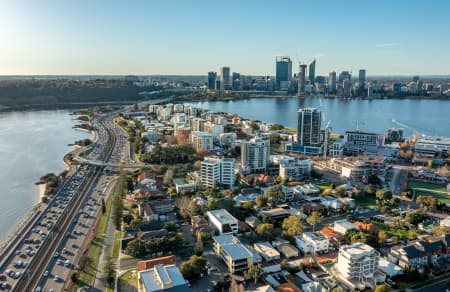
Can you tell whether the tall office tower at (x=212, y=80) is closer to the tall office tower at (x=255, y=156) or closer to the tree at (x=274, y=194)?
the tall office tower at (x=255, y=156)

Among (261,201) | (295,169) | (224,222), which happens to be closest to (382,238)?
(261,201)

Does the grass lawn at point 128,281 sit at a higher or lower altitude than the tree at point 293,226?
lower

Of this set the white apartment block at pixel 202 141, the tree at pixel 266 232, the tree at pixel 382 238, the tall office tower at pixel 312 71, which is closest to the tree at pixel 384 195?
the tree at pixel 382 238

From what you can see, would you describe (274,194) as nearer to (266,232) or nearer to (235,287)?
(266,232)

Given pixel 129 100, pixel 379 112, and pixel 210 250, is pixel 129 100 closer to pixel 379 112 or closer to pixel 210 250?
pixel 379 112

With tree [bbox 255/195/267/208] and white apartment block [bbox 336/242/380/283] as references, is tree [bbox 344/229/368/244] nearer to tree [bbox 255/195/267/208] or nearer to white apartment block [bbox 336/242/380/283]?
white apartment block [bbox 336/242/380/283]

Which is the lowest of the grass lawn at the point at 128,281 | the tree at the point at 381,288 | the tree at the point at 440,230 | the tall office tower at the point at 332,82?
the grass lawn at the point at 128,281
